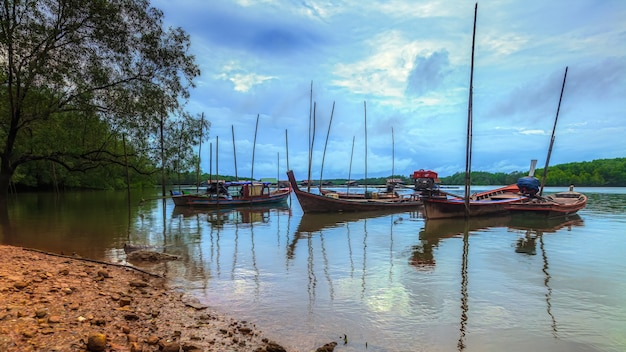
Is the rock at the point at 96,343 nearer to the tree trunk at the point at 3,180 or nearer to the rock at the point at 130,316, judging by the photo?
the rock at the point at 130,316

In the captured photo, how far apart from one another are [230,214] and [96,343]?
25320 mm

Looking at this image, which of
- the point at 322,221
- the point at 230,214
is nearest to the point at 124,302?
the point at 322,221

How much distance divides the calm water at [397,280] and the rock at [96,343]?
2.42 metres

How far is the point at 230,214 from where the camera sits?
1144 inches

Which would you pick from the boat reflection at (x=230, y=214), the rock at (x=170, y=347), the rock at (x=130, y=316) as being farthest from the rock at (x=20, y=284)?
the boat reflection at (x=230, y=214)

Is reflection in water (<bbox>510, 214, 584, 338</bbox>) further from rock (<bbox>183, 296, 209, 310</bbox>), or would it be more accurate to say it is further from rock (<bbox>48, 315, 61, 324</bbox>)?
rock (<bbox>48, 315, 61, 324</bbox>)

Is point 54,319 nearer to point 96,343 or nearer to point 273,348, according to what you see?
point 96,343

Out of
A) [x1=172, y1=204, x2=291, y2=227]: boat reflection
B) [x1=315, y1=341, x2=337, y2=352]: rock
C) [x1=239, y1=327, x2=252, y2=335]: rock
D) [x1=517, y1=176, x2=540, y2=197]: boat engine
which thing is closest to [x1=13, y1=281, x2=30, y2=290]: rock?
[x1=239, y1=327, x2=252, y2=335]: rock

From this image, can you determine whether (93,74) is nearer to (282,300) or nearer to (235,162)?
(282,300)

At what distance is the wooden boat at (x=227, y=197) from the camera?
32.8 m

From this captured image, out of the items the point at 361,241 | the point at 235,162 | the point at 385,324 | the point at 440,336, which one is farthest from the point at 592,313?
the point at 235,162

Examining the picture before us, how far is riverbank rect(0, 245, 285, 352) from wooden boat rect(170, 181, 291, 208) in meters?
24.5

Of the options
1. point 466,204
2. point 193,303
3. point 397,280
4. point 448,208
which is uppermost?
point 466,204

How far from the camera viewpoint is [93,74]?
46.7 ft
